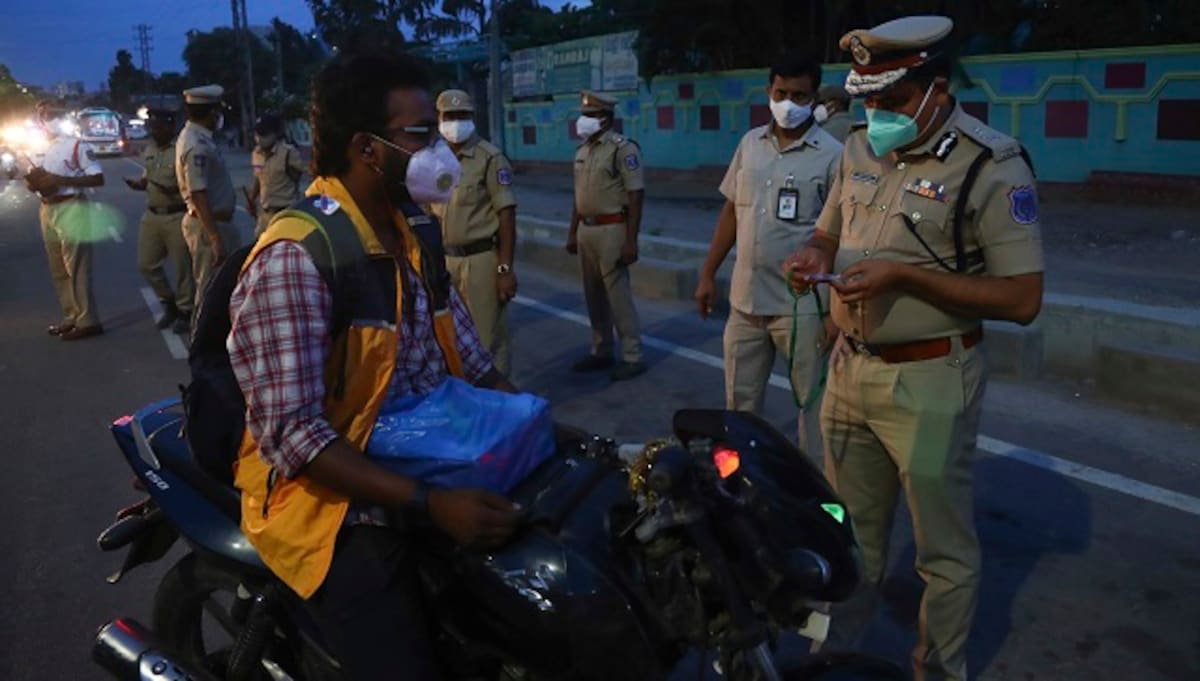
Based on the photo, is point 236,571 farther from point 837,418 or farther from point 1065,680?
point 1065,680

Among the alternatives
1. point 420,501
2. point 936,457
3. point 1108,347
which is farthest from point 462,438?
point 1108,347

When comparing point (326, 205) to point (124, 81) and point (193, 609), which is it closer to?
point (193, 609)

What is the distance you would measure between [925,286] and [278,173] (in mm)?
7571

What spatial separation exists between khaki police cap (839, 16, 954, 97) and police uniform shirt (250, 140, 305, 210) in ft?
23.8

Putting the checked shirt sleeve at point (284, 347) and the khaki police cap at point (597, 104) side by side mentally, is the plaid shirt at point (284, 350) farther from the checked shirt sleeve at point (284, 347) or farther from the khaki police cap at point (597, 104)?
the khaki police cap at point (597, 104)

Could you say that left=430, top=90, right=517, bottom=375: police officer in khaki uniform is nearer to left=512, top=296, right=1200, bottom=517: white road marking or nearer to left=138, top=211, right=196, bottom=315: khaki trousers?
left=512, top=296, right=1200, bottom=517: white road marking

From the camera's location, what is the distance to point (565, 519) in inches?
80.1

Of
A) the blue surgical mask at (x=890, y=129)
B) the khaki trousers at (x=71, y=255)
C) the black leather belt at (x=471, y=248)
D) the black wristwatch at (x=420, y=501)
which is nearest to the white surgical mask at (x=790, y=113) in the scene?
the blue surgical mask at (x=890, y=129)

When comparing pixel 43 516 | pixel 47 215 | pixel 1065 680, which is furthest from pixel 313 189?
pixel 47 215

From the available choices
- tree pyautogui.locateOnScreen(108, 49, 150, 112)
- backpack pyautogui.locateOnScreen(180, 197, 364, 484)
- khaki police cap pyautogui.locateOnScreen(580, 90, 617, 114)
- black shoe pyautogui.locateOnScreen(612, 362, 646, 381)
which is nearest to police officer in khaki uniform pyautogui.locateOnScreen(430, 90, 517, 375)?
black shoe pyautogui.locateOnScreen(612, 362, 646, 381)

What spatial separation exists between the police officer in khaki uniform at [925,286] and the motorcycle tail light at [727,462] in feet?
3.20

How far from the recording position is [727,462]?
195 centimetres

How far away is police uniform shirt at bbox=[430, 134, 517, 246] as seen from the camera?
6270 millimetres

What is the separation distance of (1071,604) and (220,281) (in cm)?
311
